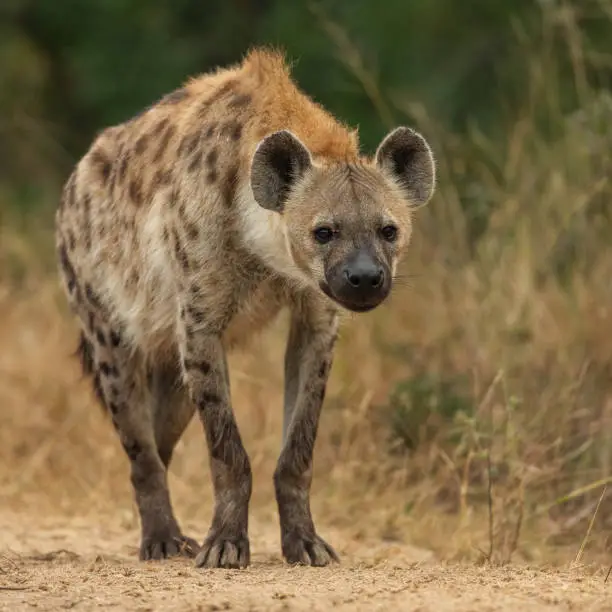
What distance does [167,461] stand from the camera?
5.43 metres

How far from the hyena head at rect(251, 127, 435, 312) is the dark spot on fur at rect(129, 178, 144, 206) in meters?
0.70

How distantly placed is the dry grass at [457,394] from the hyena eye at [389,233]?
0.83 metres

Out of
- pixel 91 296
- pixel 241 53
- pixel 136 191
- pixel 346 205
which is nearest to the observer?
pixel 346 205

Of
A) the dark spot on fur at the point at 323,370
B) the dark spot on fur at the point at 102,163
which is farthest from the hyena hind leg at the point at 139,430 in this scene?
the dark spot on fur at the point at 323,370

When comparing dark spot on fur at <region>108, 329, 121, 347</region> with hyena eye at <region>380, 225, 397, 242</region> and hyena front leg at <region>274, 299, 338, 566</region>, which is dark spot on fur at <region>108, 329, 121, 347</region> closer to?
hyena front leg at <region>274, 299, 338, 566</region>

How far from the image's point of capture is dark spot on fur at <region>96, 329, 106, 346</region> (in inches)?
208

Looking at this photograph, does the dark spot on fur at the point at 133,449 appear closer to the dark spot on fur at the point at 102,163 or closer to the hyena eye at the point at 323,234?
the dark spot on fur at the point at 102,163

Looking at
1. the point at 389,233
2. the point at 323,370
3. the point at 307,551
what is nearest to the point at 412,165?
the point at 389,233

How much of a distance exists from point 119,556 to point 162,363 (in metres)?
0.64

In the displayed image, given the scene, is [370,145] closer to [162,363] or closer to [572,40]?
[572,40]

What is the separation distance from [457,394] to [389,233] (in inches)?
72.7

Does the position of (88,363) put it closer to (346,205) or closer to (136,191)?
(136,191)

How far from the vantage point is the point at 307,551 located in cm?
456

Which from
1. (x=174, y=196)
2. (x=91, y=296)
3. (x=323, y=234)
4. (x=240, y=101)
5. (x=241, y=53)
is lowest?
(x=91, y=296)
